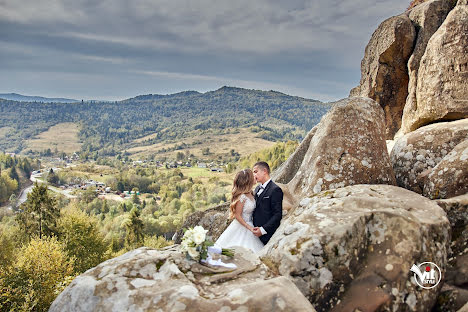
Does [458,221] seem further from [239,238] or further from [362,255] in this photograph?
[239,238]

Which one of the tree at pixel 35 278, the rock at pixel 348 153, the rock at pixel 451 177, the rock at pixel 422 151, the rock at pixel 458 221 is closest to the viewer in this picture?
the rock at pixel 458 221

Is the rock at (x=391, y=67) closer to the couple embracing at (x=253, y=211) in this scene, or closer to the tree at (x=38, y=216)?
the couple embracing at (x=253, y=211)

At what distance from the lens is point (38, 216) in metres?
52.3

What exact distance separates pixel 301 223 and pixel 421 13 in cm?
1873

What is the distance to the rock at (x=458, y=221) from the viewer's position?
336 inches

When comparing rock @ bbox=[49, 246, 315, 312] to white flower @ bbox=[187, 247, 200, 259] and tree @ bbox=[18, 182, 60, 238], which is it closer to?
white flower @ bbox=[187, 247, 200, 259]

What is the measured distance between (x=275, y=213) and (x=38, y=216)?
5388cm

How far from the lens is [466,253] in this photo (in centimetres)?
847

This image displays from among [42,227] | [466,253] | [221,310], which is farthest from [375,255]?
[42,227]

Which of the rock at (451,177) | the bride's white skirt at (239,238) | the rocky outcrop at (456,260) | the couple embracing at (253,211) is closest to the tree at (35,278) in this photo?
the bride's white skirt at (239,238)

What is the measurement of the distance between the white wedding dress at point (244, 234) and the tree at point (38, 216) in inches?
1978

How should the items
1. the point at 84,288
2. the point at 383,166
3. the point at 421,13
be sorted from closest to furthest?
the point at 84,288 → the point at 383,166 → the point at 421,13

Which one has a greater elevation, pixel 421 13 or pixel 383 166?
pixel 421 13

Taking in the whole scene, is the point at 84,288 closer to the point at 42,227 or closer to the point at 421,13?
the point at 421,13
